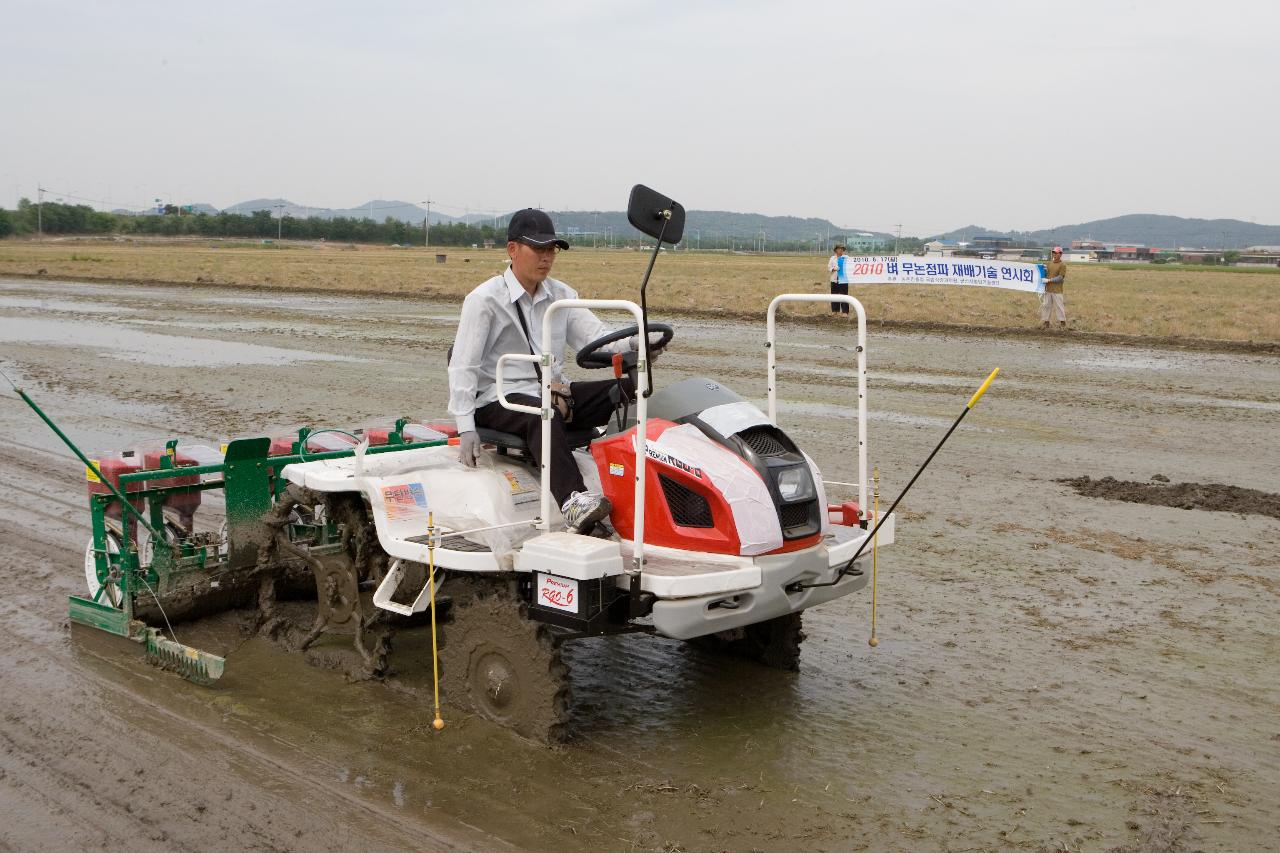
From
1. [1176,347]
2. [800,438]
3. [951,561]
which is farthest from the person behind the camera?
[1176,347]

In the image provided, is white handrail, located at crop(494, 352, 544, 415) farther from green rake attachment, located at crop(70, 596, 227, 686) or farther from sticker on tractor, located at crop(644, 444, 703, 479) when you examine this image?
green rake attachment, located at crop(70, 596, 227, 686)

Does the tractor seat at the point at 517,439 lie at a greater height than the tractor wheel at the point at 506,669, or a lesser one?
greater

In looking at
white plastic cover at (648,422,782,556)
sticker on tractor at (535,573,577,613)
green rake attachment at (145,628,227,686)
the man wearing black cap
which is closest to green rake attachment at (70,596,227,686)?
green rake attachment at (145,628,227,686)

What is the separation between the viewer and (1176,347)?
21766 mm

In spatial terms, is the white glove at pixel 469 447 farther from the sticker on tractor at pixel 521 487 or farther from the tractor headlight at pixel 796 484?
the tractor headlight at pixel 796 484

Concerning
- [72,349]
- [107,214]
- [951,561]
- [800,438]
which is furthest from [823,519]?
[107,214]

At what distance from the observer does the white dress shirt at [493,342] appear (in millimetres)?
5766

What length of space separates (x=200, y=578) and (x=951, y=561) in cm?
481

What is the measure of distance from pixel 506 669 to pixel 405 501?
97cm

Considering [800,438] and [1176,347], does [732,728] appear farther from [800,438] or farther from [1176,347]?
[1176,347]

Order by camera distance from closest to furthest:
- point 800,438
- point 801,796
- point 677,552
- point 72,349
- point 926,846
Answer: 1. point 926,846
2. point 801,796
3. point 677,552
4. point 800,438
5. point 72,349

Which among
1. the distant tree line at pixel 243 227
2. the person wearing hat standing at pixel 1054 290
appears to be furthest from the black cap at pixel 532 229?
the distant tree line at pixel 243 227

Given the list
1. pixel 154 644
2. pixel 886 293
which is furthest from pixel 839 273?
pixel 154 644

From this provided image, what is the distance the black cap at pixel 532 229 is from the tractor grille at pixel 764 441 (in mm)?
1288
